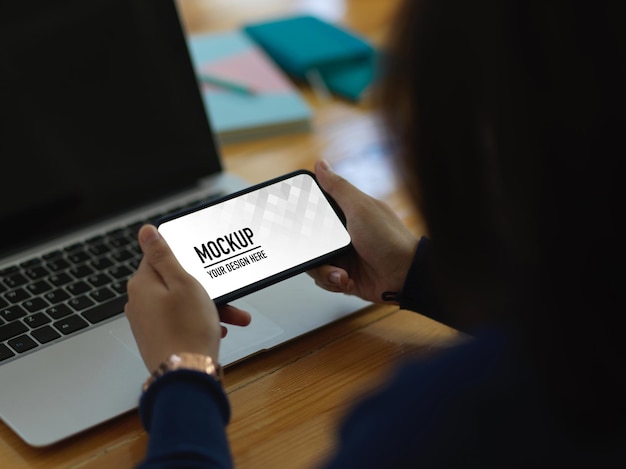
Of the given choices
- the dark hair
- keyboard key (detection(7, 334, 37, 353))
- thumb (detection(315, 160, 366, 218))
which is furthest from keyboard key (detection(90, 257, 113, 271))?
the dark hair

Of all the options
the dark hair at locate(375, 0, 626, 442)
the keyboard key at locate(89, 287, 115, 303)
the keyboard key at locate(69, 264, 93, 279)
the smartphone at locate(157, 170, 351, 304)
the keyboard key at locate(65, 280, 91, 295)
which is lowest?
the keyboard key at locate(89, 287, 115, 303)

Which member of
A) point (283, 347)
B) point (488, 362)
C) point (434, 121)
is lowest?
point (283, 347)

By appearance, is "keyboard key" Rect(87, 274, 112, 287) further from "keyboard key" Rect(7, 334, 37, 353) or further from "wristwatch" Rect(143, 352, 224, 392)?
"wristwatch" Rect(143, 352, 224, 392)

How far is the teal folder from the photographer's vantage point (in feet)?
3.97

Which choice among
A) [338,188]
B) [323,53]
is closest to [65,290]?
[338,188]

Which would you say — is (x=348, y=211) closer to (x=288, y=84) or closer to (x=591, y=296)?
(x=591, y=296)

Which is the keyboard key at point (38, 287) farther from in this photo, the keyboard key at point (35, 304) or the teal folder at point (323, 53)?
the teal folder at point (323, 53)

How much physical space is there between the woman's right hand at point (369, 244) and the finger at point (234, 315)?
0.08 meters

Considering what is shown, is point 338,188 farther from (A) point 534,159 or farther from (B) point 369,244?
(A) point 534,159

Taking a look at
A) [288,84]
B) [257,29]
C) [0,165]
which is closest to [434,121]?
[0,165]

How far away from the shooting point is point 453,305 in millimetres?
479

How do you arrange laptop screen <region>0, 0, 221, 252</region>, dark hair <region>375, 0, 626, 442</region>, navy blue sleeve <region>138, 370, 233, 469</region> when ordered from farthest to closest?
laptop screen <region>0, 0, 221, 252</region> → navy blue sleeve <region>138, 370, 233, 469</region> → dark hair <region>375, 0, 626, 442</region>

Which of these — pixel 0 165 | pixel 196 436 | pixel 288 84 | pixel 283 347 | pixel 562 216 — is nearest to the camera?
pixel 562 216

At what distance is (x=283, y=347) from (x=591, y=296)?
0.34 metres
